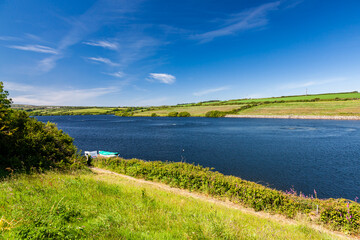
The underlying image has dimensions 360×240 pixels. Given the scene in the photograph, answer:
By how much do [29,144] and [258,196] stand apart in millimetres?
19013

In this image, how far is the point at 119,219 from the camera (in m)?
5.39

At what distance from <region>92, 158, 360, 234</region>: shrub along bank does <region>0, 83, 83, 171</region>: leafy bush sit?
7596 mm

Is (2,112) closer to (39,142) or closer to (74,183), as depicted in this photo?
(39,142)

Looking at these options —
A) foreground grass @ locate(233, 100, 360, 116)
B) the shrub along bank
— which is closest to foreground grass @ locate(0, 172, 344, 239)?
the shrub along bank

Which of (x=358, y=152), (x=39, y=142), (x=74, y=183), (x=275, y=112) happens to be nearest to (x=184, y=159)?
(x=39, y=142)

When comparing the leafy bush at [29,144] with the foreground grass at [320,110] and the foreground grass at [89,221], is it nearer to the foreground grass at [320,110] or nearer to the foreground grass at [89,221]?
the foreground grass at [89,221]

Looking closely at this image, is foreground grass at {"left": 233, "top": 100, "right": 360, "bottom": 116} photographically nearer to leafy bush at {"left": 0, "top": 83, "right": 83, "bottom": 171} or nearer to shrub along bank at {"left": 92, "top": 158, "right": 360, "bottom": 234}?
shrub along bank at {"left": 92, "top": 158, "right": 360, "bottom": 234}

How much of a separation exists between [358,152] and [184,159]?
3321cm

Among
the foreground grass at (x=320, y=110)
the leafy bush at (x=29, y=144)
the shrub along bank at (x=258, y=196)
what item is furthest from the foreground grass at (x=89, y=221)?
the foreground grass at (x=320, y=110)

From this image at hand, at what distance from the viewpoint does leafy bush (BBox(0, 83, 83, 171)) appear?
1225 cm

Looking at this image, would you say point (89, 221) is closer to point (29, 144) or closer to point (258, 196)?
point (258, 196)

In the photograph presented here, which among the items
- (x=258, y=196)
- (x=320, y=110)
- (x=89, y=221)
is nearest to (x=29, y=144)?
(x=89, y=221)

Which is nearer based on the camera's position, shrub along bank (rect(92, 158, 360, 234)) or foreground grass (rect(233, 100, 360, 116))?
shrub along bank (rect(92, 158, 360, 234))

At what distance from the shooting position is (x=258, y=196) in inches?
500
